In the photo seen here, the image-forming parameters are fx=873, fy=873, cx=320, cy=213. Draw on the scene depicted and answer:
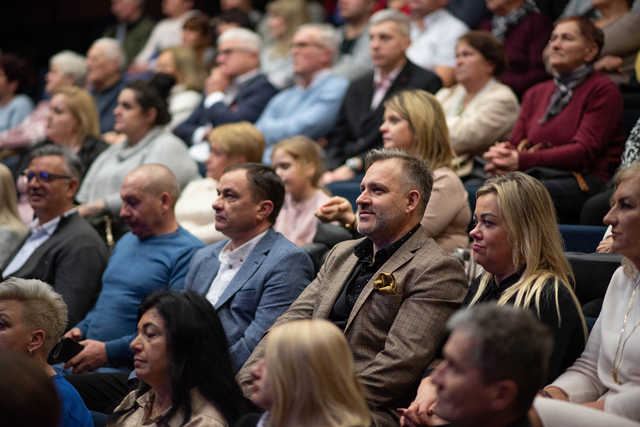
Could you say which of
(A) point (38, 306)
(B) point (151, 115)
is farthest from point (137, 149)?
(A) point (38, 306)

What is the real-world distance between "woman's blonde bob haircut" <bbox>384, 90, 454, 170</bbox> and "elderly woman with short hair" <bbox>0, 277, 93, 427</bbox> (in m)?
1.57

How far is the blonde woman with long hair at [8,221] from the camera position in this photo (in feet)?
13.3

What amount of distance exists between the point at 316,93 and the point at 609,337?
3.18 meters

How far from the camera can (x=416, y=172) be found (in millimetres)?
2783

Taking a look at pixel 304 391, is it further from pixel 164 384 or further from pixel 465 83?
pixel 465 83

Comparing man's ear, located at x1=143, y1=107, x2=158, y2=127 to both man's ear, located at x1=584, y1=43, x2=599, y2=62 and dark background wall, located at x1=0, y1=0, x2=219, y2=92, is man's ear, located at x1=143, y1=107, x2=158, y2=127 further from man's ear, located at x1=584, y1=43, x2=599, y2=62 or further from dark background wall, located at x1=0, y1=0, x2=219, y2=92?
dark background wall, located at x1=0, y1=0, x2=219, y2=92

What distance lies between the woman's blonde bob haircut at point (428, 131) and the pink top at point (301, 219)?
0.55 meters

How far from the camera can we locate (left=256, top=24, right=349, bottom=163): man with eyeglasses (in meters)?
5.05

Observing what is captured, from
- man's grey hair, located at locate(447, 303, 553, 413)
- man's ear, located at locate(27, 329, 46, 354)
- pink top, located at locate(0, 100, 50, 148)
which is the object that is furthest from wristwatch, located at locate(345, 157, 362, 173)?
man's grey hair, located at locate(447, 303, 553, 413)

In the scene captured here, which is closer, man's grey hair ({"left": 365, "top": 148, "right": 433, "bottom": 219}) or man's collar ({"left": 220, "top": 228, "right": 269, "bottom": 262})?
man's grey hair ({"left": 365, "top": 148, "right": 433, "bottom": 219})

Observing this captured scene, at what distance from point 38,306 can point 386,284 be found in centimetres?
108

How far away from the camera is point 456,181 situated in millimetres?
3365

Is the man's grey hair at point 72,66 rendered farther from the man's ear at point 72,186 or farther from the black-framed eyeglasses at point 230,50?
the man's ear at point 72,186

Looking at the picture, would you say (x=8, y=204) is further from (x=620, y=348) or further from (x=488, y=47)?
(x=620, y=348)
